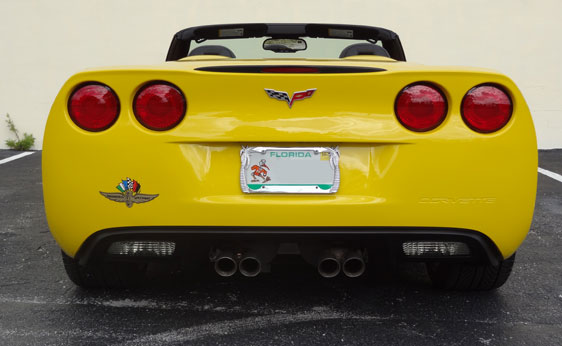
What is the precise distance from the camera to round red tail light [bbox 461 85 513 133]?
199 cm

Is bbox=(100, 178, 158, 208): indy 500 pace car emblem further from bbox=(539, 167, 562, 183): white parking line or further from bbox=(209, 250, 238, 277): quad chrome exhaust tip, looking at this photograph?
bbox=(539, 167, 562, 183): white parking line

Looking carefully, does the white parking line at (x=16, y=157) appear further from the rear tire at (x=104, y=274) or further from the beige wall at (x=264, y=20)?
the rear tire at (x=104, y=274)

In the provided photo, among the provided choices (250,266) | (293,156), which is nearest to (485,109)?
(293,156)

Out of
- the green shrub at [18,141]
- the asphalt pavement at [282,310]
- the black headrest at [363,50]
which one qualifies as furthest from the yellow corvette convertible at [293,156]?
the green shrub at [18,141]

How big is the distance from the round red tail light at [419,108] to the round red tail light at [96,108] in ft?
3.56

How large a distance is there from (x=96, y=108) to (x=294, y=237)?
903 millimetres

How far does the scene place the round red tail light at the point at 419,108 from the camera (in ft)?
6.48

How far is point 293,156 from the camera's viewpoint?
6.39 ft

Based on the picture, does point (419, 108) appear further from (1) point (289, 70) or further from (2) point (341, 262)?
(2) point (341, 262)

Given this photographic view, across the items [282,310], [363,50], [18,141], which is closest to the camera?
[282,310]

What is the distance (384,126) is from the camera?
195 centimetres

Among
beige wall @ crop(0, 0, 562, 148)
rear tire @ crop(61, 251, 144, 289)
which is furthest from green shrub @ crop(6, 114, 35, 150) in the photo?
rear tire @ crop(61, 251, 144, 289)

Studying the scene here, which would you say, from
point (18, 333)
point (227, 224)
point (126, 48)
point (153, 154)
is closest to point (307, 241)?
point (227, 224)

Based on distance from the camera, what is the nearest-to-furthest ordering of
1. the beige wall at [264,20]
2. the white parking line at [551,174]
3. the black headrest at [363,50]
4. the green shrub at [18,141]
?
the black headrest at [363,50] < the white parking line at [551,174] < the beige wall at [264,20] < the green shrub at [18,141]
